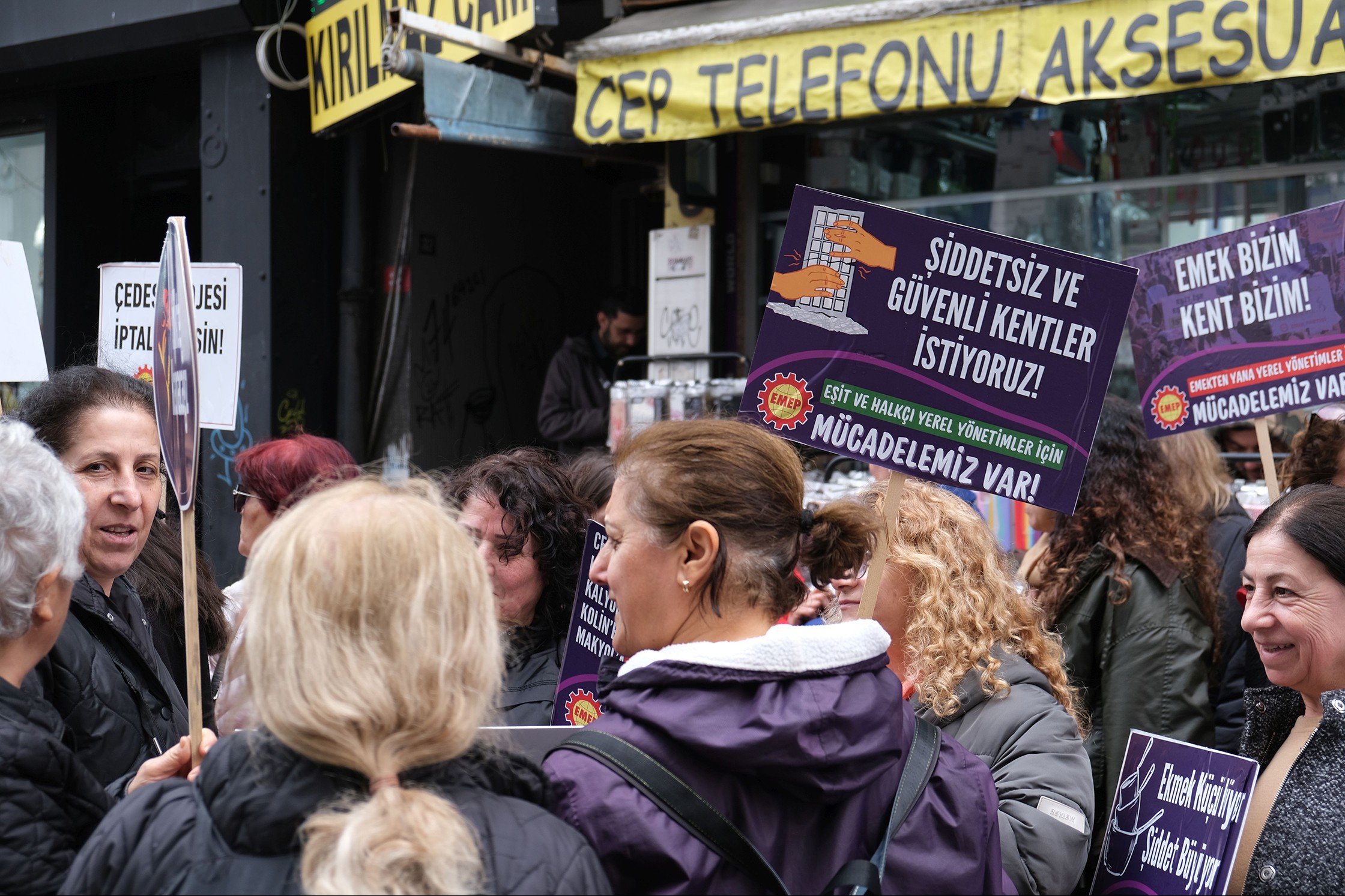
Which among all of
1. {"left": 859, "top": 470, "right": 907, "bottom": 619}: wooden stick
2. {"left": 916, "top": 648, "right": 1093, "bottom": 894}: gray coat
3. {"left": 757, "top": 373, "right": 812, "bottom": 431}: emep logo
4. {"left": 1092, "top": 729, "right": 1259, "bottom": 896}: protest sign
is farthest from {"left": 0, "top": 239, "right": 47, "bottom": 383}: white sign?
{"left": 1092, "top": 729, "right": 1259, "bottom": 896}: protest sign

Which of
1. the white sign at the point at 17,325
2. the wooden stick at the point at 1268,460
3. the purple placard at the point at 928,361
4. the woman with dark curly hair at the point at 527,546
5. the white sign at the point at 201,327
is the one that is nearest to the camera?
the purple placard at the point at 928,361

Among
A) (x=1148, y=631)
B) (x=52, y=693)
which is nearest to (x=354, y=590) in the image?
(x=52, y=693)

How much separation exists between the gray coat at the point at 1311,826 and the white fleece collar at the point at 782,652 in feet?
3.49

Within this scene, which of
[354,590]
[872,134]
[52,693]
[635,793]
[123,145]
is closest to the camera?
[354,590]

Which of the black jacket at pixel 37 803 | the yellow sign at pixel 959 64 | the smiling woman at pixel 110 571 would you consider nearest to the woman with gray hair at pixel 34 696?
the black jacket at pixel 37 803

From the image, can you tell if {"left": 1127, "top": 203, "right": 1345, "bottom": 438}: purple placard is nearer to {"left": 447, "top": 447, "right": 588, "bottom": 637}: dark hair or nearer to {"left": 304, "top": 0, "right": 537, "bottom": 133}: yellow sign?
{"left": 447, "top": 447, "right": 588, "bottom": 637}: dark hair

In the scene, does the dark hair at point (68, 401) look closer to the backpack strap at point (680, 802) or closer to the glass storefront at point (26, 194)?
the backpack strap at point (680, 802)

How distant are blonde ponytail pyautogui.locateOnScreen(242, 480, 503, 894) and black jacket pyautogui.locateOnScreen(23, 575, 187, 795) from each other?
0.85 metres

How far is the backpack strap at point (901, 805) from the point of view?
1.85 meters

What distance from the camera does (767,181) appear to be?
25.5 feet

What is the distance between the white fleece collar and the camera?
1.83 m

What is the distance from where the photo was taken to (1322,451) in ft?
12.7

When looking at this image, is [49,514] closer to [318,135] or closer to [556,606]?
[556,606]

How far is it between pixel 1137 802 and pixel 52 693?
2080 millimetres
